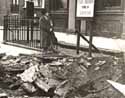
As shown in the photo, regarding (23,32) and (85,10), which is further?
(23,32)

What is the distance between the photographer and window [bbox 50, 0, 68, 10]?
60.3 ft

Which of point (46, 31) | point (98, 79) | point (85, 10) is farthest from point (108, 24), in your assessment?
point (98, 79)

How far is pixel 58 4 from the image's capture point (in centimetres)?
1912

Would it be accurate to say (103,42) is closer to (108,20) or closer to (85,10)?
(108,20)

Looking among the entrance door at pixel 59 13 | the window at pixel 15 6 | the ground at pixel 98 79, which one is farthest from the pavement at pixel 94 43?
the window at pixel 15 6

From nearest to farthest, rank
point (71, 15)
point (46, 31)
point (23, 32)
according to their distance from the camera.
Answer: point (46, 31), point (23, 32), point (71, 15)

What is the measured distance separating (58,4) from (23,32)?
3201 millimetres

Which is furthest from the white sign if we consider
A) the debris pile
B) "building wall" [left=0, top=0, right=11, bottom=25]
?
"building wall" [left=0, top=0, right=11, bottom=25]

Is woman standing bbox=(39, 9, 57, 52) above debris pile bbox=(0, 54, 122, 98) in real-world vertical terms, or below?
above

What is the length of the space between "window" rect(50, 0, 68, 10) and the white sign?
7070mm

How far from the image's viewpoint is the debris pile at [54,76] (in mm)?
8039

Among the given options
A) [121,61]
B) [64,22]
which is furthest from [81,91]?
[64,22]

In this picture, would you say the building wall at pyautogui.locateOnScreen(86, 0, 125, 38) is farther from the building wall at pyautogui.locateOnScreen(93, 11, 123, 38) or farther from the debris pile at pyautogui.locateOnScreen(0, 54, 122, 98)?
the debris pile at pyautogui.locateOnScreen(0, 54, 122, 98)

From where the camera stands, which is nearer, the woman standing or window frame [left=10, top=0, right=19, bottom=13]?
the woman standing
